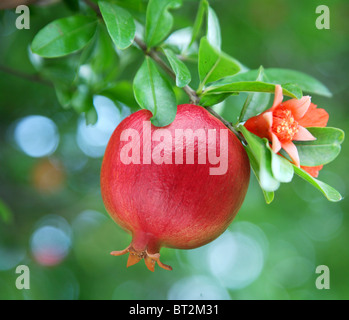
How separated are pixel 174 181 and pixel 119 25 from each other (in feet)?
0.90

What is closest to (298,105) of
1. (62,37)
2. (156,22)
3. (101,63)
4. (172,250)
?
(156,22)

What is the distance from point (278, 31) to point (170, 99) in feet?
4.82

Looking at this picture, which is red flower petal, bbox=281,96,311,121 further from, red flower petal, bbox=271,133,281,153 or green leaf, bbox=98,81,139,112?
green leaf, bbox=98,81,139,112

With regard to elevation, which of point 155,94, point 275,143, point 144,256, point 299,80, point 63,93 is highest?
point 63,93

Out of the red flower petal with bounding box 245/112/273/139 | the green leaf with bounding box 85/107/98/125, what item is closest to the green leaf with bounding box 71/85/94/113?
the green leaf with bounding box 85/107/98/125

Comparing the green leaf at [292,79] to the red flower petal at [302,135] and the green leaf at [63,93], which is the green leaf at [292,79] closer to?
the red flower petal at [302,135]

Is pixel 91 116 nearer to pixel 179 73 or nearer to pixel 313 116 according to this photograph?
pixel 179 73

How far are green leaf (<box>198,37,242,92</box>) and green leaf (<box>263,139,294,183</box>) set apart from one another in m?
0.13

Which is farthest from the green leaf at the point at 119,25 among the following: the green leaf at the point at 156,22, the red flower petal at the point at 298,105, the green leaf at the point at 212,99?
the red flower petal at the point at 298,105

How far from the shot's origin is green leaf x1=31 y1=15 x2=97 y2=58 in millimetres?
652

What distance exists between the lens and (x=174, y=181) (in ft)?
1.64

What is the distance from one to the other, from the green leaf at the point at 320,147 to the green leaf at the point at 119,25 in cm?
30
